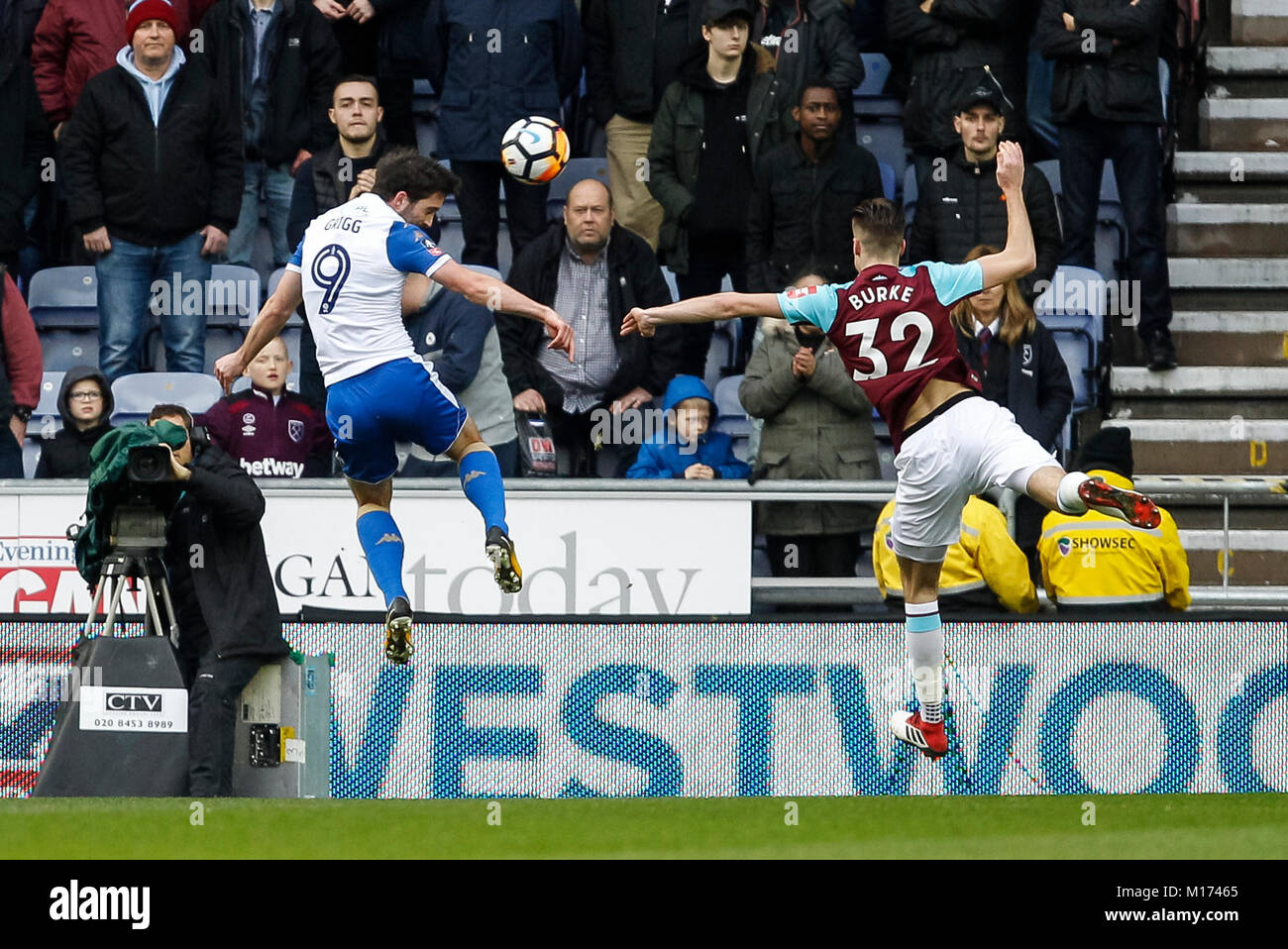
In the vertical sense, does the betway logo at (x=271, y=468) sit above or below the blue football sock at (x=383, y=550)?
above

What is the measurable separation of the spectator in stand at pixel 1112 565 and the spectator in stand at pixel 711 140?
3.20 m

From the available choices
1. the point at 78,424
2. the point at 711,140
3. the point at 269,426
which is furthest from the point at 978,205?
the point at 78,424

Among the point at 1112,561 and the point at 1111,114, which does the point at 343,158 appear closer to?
the point at 1111,114

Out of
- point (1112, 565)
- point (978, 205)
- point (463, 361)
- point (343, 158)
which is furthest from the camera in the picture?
point (343, 158)

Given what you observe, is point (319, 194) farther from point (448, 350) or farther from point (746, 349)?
point (746, 349)

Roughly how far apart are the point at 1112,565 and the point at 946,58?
4.02 m

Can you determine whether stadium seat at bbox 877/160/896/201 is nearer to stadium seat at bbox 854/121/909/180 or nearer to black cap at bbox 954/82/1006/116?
stadium seat at bbox 854/121/909/180

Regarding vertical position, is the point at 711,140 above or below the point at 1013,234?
above

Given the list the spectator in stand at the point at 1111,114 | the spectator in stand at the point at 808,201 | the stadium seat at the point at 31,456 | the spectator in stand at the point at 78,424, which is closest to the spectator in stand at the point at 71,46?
the stadium seat at the point at 31,456

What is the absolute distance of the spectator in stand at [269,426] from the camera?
9984 mm

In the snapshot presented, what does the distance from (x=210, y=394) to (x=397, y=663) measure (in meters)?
3.64

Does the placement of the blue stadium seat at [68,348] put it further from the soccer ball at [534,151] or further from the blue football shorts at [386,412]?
the blue football shorts at [386,412]

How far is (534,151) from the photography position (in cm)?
907

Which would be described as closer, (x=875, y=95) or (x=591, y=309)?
(x=591, y=309)
